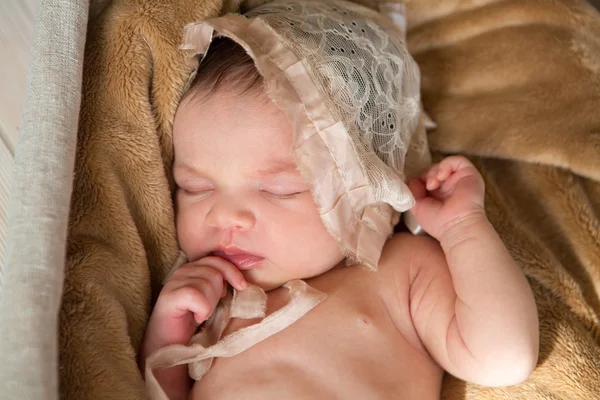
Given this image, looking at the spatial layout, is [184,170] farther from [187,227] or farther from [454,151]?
[454,151]

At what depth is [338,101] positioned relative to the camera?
39.9 inches

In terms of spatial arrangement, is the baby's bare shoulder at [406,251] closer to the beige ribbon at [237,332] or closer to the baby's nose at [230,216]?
the beige ribbon at [237,332]

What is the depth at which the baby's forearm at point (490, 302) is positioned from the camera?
1.01m

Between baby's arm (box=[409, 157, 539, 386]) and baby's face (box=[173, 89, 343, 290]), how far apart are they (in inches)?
8.2

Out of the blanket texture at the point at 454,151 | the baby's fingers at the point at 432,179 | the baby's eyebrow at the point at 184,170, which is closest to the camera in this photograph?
the blanket texture at the point at 454,151

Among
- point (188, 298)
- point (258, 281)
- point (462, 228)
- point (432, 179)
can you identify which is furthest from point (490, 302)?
point (188, 298)

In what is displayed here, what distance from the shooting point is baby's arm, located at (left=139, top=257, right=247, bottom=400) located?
1.00 m

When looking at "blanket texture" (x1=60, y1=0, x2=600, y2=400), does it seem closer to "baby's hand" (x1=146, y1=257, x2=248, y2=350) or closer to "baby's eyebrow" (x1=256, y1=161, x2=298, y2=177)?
"baby's hand" (x1=146, y1=257, x2=248, y2=350)

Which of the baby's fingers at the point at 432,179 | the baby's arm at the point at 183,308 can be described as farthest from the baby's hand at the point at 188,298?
the baby's fingers at the point at 432,179

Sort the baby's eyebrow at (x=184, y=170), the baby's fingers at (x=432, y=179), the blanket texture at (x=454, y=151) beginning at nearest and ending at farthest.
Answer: the blanket texture at (x=454, y=151)
the baby's eyebrow at (x=184, y=170)
the baby's fingers at (x=432, y=179)

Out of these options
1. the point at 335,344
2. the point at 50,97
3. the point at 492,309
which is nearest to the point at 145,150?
the point at 50,97

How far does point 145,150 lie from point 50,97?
0.20 m

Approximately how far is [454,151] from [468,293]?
433 millimetres

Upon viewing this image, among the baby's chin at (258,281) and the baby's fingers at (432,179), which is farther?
the baby's fingers at (432,179)
